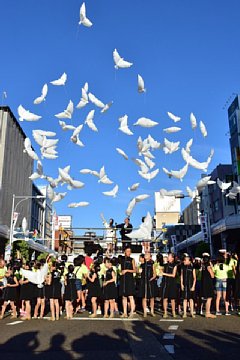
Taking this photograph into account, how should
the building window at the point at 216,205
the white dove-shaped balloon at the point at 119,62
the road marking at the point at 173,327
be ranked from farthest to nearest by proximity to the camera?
the building window at the point at 216,205, the white dove-shaped balloon at the point at 119,62, the road marking at the point at 173,327

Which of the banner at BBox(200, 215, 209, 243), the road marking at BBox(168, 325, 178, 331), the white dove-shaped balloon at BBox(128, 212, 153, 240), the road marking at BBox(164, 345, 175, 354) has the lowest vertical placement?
the road marking at BBox(168, 325, 178, 331)

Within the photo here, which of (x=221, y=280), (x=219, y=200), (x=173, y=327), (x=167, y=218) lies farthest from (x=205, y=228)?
(x=167, y=218)

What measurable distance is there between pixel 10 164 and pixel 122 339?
37111 millimetres

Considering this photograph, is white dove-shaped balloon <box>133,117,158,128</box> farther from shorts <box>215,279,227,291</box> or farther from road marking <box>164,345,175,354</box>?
road marking <box>164,345,175,354</box>

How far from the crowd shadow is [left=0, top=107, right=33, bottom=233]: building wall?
33.1 m

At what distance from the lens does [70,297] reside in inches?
351

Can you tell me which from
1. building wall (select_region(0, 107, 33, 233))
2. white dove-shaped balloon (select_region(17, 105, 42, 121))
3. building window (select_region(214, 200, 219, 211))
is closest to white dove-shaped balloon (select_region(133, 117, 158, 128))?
white dove-shaped balloon (select_region(17, 105, 42, 121))

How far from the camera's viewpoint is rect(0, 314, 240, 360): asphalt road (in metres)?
4.87

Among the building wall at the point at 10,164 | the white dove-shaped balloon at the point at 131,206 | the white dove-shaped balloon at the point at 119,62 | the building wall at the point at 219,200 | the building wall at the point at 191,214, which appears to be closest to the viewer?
the white dove-shaped balloon at the point at 119,62

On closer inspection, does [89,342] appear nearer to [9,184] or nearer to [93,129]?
[93,129]

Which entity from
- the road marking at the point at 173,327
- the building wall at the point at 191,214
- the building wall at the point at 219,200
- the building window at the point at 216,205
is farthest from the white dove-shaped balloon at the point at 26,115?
the building wall at the point at 191,214

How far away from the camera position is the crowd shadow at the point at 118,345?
4812 millimetres

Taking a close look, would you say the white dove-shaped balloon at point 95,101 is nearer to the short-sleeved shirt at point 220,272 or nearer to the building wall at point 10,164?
the short-sleeved shirt at point 220,272

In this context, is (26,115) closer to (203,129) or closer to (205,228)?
(203,129)
